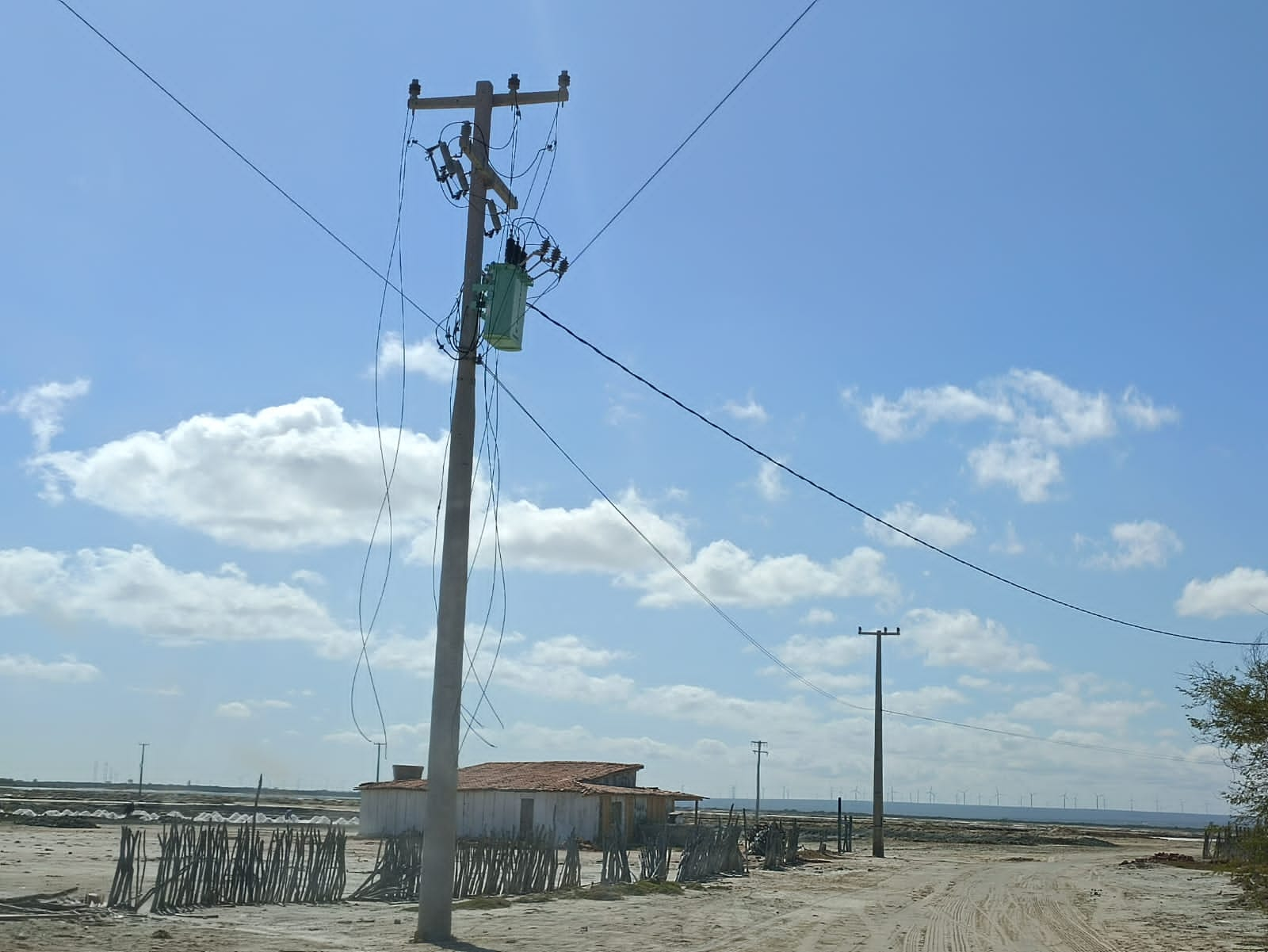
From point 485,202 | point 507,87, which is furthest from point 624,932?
point 507,87

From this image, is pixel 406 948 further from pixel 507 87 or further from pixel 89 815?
pixel 89 815

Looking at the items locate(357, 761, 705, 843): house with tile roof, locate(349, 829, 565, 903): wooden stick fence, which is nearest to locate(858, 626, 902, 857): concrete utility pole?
locate(357, 761, 705, 843): house with tile roof

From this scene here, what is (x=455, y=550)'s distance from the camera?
52.0ft

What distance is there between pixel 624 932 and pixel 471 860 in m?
5.86

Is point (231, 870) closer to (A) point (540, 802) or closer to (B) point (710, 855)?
(B) point (710, 855)

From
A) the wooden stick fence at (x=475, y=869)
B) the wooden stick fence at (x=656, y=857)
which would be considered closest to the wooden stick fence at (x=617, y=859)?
the wooden stick fence at (x=656, y=857)

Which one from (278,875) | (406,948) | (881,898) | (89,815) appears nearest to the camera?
(406,948)

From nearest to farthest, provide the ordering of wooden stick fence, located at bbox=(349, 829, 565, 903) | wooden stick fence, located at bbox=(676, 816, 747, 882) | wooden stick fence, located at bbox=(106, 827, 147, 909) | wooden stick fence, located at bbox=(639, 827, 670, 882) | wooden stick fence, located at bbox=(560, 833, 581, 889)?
wooden stick fence, located at bbox=(106, 827, 147, 909) → wooden stick fence, located at bbox=(349, 829, 565, 903) → wooden stick fence, located at bbox=(560, 833, 581, 889) → wooden stick fence, located at bbox=(639, 827, 670, 882) → wooden stick fence, located at bbox=(676, 816, 747, 882)

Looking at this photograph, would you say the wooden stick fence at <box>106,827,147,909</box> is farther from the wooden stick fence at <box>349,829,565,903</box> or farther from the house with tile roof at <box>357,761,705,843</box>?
the house with tile roof at <box>357,761,705,843</box>

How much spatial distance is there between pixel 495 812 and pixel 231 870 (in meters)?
26.2

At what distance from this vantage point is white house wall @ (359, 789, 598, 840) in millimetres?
44000

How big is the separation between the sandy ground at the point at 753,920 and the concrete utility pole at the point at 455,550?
89 centimetres

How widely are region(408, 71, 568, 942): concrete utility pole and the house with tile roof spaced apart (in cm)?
2656

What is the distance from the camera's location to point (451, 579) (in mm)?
15789
